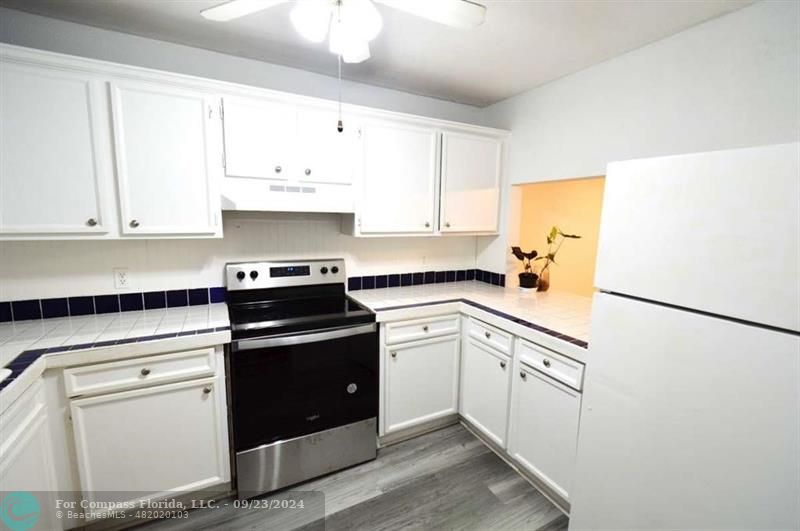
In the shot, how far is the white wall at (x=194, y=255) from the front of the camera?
170 cm

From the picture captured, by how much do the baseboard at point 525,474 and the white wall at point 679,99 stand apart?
1773 mm

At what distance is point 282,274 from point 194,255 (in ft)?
1.67

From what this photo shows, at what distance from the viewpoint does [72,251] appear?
5.77ft

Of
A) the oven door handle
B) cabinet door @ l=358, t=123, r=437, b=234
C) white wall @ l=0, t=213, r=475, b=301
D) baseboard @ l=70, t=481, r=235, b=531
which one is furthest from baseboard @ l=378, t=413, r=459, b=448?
cabinet door @ l=358, t=123, r=437, b=234

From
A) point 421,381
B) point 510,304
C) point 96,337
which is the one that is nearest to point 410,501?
point 421,381

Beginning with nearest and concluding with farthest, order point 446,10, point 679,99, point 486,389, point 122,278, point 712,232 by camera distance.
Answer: point 712,232 → point 446,10 → point 679,99 → point 122,278 → point 486,389

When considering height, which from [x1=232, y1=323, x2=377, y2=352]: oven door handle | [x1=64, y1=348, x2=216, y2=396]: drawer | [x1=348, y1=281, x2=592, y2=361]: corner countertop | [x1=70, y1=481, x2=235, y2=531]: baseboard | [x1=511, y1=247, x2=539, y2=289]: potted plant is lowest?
[x1=70, y1=481, x2=235, y2=531]: baseboard

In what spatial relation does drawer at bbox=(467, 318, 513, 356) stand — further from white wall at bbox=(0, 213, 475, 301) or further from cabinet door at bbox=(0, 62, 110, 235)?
cabinet door at bbox=(0, 62, 110, 235)

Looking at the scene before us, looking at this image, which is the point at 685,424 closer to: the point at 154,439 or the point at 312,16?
the point at 312,16

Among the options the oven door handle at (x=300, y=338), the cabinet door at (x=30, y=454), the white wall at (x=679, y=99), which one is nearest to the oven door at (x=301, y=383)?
the oven door handle at (x=300, y=338)

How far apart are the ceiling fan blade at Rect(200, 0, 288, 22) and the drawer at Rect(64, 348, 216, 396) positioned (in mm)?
1359

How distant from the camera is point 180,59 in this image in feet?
6.10

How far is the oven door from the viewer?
1656 mm

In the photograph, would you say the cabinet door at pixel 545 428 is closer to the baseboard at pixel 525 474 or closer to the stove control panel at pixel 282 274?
the baseboard at pixel 525 474
